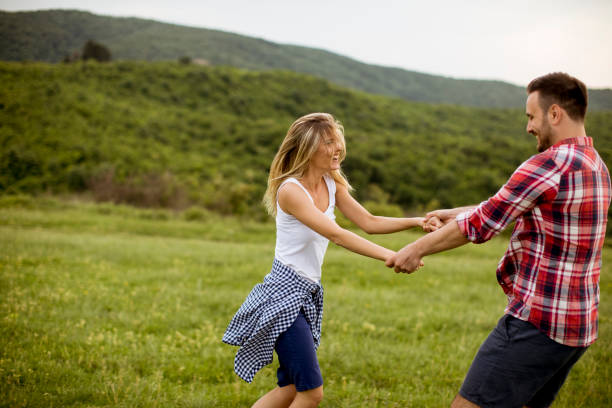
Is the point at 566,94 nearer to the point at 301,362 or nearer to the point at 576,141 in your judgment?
the point at 576,141

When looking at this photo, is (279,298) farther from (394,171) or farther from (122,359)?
(394,171)

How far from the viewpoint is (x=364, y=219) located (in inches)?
152

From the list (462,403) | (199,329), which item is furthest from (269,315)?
(199,329)

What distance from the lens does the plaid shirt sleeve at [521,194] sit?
94.7 inches

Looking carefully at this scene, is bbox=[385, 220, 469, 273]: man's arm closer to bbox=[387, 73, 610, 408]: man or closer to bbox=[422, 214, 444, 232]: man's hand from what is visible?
bbox=[387, 73, 610, 408]: man

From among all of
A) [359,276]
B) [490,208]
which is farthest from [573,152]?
[359,276]

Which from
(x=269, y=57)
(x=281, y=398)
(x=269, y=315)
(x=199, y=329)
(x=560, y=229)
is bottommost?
(x=199, y=329)

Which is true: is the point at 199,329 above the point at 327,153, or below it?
below

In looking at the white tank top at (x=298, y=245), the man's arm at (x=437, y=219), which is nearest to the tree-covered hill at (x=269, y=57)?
the man's arm at (x=437, y=219)

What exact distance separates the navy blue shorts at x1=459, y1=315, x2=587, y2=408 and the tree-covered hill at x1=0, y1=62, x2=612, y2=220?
2501 centimetres

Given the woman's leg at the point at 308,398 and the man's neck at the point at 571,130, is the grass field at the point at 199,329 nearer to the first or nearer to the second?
the woman's leg at the point at 308,398

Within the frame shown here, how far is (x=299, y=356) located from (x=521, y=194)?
1631 mm

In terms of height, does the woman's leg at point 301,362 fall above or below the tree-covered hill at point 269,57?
below

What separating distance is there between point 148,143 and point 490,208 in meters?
48.6
